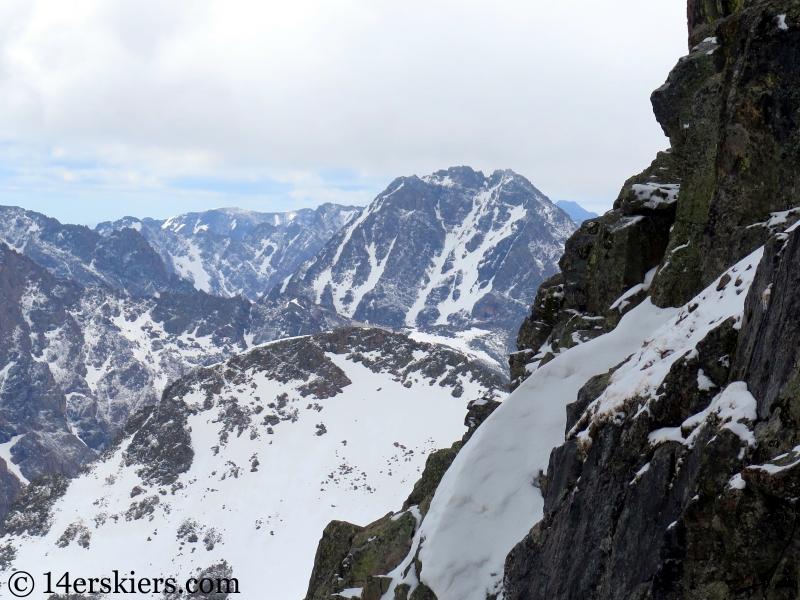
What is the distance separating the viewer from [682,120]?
798 inches

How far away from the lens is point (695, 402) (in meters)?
10.3

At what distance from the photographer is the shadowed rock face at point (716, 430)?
307 inches

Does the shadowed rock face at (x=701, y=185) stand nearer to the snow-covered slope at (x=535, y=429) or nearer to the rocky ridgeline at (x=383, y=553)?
the snow-covered slope at (x=535, y=429)

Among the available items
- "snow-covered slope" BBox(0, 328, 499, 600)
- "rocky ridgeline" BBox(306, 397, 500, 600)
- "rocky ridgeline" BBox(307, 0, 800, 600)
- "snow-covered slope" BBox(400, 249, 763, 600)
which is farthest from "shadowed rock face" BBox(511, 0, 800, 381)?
"snow-covered slope" BBox(0, 328, 499, 600)

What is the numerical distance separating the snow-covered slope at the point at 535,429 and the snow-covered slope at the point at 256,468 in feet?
208

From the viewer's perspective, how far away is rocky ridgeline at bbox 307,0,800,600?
8.08 m

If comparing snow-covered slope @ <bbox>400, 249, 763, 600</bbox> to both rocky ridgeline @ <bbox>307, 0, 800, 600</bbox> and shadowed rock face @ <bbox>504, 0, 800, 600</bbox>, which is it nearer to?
rocky ridgeline @ <bbox>307, 0, 800, 600</bbox>

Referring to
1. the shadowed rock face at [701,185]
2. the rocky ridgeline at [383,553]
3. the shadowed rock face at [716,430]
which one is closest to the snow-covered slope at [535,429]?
the shadowed rock face at [716,430]

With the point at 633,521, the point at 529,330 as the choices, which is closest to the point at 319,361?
the point at 529,330

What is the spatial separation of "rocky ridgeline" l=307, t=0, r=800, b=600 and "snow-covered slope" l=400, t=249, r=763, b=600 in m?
0.07

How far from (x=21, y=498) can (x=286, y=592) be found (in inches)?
2199

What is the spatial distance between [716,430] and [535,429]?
29.5 feet

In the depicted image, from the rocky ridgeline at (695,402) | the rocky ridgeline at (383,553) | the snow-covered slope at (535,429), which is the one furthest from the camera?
the rocky ridgeline at (383,553)

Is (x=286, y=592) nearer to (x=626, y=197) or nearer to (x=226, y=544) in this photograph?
(x=226, y=544)
